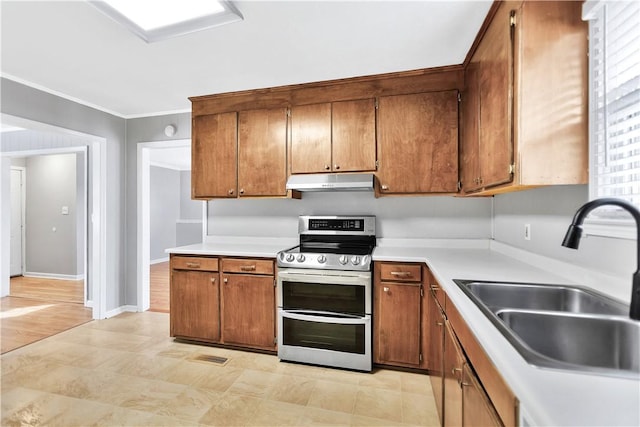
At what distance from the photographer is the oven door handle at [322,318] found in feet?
7.83

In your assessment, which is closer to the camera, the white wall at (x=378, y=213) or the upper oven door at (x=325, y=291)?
the upper oven door at (x=325, y=291)

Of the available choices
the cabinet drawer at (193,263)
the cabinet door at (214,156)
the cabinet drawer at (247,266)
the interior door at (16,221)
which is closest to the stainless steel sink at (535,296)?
the cabinet drawer at (247,266)

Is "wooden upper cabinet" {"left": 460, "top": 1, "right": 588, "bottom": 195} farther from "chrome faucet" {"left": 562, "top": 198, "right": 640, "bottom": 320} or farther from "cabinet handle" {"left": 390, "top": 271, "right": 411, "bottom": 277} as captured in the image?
"cabinet handle" {"left": 390, "top": 271, "right": 411, "bottom": 277}

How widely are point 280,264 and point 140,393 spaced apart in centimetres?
130

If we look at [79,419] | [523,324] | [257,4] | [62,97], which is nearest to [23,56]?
[62,97]

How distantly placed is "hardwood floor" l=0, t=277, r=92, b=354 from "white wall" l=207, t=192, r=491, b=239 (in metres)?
2.00

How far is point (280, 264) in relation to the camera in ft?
8.39

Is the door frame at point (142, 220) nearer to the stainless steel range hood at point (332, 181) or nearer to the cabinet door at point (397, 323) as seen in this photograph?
the stainless steel range hood at point (332, 181)

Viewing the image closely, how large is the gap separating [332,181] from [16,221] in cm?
626

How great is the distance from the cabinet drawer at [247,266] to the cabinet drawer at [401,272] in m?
0.96

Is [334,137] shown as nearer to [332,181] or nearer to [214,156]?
[332,181]

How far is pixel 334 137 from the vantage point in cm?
277

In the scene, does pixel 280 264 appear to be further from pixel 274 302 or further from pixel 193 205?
pixel 193 205

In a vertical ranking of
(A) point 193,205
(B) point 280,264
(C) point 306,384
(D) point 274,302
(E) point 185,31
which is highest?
(E) point 185,31
